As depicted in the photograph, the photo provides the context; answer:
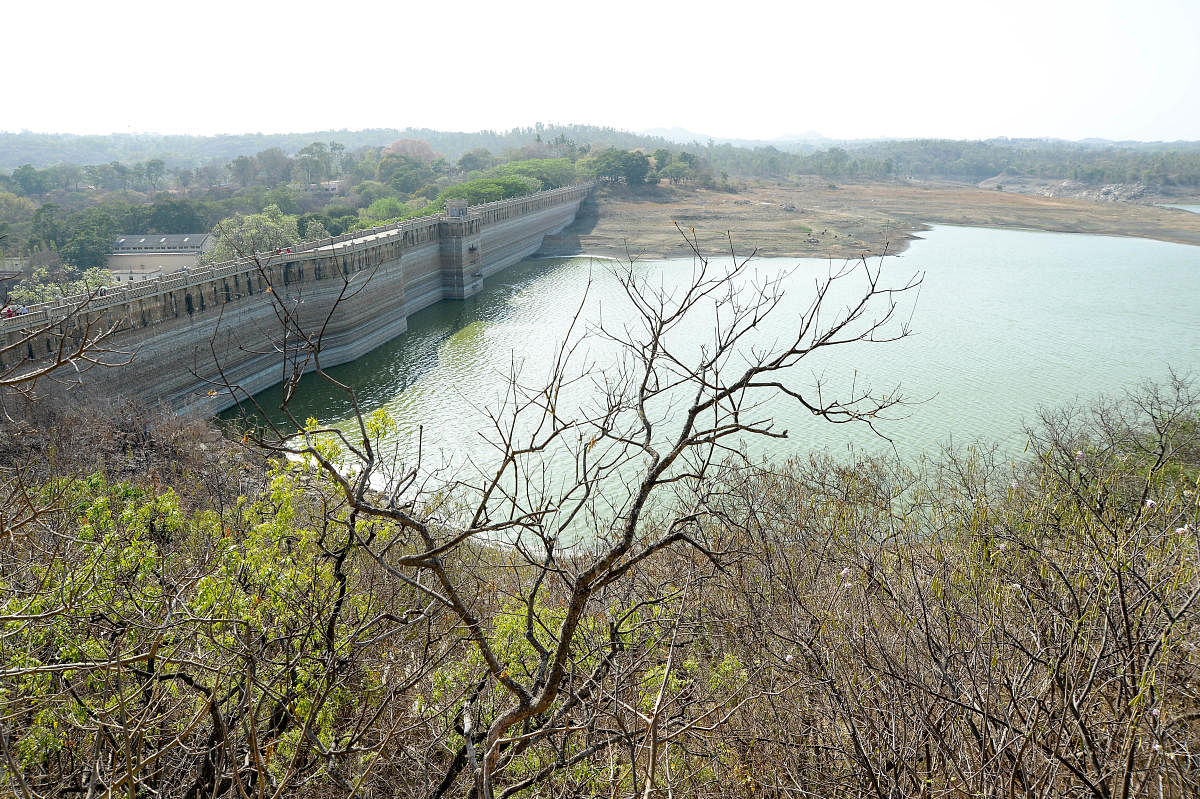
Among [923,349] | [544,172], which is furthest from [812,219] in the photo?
[923,349]

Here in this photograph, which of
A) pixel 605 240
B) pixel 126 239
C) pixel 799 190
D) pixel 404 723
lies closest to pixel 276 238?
pixel 126 239

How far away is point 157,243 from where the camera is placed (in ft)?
170

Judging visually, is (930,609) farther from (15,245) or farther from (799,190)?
(799,190)

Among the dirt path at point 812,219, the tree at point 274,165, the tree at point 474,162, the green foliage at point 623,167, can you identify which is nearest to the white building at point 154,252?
the dirt path at point 812,219

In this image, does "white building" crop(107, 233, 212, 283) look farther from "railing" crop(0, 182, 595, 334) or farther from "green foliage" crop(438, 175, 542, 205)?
"green foliage" crop(438, 175, 542, 205)

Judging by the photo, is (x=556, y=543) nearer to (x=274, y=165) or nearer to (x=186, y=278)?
(x=186, y=278)

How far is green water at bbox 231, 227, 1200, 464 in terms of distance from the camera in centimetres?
2119

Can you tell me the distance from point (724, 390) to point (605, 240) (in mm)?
55979

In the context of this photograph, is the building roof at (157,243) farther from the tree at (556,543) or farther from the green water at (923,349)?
the tree at (556,543)

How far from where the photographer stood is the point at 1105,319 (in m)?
33.2

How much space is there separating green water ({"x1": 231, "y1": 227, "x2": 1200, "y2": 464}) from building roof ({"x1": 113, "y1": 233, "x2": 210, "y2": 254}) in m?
23.6

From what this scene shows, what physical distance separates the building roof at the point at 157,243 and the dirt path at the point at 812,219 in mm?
24950

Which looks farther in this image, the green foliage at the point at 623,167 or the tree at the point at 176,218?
the green foliage at the point at 623,167

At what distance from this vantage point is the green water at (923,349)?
834 inches
